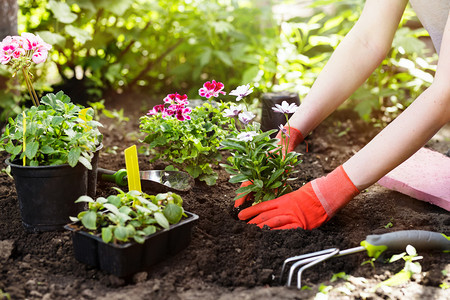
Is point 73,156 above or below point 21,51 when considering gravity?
below

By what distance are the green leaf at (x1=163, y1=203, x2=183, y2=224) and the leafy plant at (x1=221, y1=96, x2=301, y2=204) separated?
322 millimetres

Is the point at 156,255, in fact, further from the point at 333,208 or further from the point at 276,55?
the point at 276,55

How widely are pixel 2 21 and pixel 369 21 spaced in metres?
1.89

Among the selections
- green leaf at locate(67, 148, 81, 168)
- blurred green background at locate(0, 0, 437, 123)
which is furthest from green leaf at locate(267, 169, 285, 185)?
blurred green background at locate(0, 0, 437, 123)

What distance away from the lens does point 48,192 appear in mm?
1699

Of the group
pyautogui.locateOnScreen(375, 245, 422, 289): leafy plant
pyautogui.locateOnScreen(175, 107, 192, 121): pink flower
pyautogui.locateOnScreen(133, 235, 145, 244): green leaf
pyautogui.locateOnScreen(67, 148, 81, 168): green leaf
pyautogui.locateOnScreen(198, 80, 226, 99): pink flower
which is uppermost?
pyautogui.locateOnScreen(198, 80, 226, 99): pink flower

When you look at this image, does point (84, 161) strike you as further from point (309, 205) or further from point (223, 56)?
point (223, 56)

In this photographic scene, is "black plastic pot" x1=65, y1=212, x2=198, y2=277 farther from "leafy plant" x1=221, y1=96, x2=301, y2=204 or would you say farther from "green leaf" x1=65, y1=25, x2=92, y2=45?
"green leaf" x1=65, y1=25, x2=92, y2=45

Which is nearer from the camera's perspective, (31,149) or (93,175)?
(31,149)

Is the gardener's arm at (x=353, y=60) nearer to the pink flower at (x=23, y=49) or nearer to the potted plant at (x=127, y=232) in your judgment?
the potted plant at (x=127, y=232)

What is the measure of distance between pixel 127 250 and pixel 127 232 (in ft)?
0.21

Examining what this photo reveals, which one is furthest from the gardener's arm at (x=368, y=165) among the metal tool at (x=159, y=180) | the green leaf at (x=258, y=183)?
the metal tool at (x=159, y=180)

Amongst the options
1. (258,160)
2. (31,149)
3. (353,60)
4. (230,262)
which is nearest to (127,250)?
(230,262)

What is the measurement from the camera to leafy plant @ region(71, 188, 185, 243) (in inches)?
56.4
